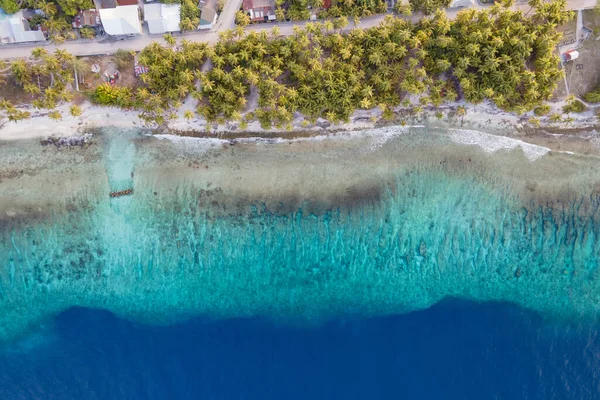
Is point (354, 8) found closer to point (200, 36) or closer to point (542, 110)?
point (200, 36)

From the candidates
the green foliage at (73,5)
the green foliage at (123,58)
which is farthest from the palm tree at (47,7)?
the green foliage at (123,58)

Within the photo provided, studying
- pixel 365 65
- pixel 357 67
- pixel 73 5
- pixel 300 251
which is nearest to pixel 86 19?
pixel 73 5

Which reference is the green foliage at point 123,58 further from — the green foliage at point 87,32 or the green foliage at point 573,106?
the green foliage at point 573,106

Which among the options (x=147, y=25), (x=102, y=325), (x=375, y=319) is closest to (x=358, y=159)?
(x=375, y=319)

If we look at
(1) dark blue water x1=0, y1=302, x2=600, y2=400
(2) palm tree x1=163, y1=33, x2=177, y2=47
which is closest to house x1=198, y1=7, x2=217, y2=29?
(2) palm tree x1=163, y1=33, x2=177, y2=47

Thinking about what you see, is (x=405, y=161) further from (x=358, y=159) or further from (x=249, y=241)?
(x=249, y=241)

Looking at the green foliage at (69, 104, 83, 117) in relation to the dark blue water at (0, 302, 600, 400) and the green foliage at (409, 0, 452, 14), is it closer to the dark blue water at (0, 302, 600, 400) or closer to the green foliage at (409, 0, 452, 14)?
the dark blue water at (0, 302, 600, 400)

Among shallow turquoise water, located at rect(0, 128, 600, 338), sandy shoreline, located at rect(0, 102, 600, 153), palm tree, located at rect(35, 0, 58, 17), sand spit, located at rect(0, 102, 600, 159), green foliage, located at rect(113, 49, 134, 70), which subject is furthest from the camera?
shallow turquoise water, located at rect(0, 128, 600, 338)
